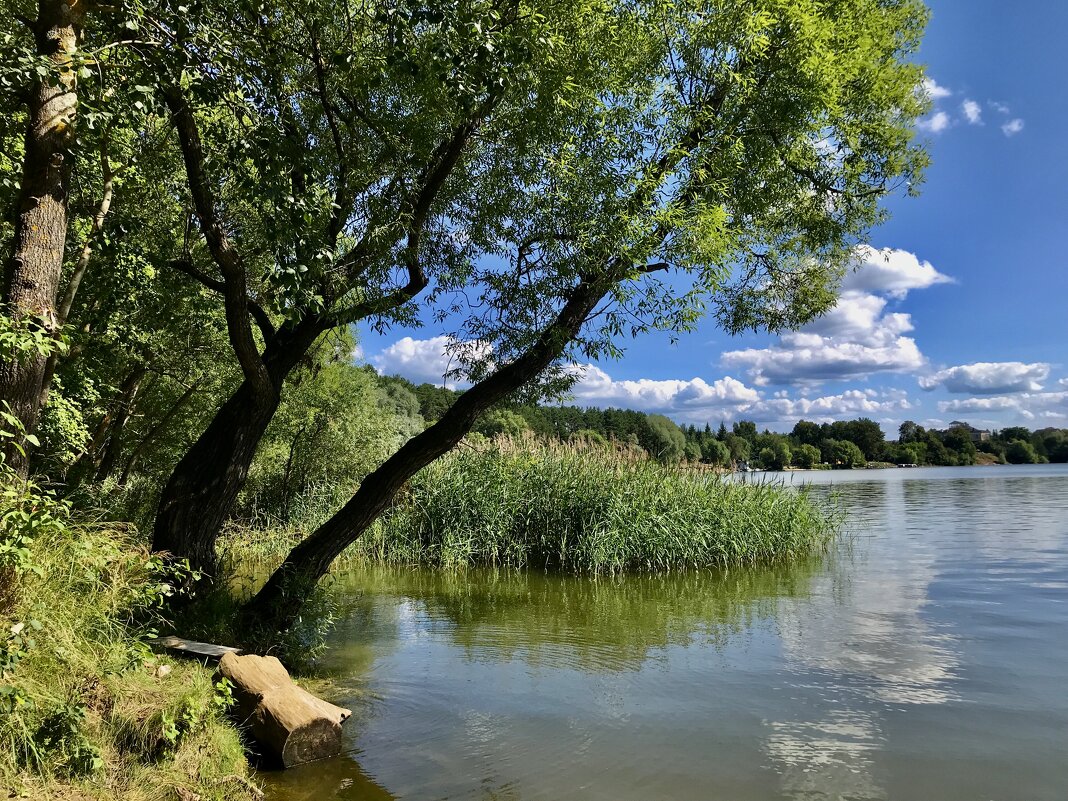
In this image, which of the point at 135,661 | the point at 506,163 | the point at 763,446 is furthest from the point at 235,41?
the point at 763,446

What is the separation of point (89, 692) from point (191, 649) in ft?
3.93

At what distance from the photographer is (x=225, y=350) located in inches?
430

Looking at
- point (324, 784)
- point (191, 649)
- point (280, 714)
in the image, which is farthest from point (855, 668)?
point (191, 649)

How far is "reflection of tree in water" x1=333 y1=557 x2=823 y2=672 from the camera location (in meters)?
8.05

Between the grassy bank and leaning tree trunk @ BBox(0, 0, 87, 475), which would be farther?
leaning tree trunk @ BBox(0, 0, 87, 475)

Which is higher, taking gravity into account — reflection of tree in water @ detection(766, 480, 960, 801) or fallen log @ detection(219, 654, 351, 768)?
fallen log @ detection(219, 654, 351, 768)

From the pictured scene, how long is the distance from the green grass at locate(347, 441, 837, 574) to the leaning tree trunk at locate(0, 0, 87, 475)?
32.8ft

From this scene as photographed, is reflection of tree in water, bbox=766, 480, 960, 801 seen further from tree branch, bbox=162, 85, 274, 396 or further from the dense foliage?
tree branch, bbox=162, 85, 274, 396

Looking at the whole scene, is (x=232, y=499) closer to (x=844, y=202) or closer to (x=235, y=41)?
(x=235, y=41)

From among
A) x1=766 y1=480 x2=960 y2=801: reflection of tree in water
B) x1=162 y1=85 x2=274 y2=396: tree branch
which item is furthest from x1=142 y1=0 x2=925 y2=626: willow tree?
x1=766 y1=480 x2=960 y2=801: reflection of tree in water

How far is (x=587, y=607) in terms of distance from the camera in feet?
33.1

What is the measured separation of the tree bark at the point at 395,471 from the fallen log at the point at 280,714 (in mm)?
1710

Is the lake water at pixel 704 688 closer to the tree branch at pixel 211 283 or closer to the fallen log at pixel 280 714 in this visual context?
the fallen log at pixel 280 714

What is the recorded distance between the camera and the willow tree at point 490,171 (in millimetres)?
5996
